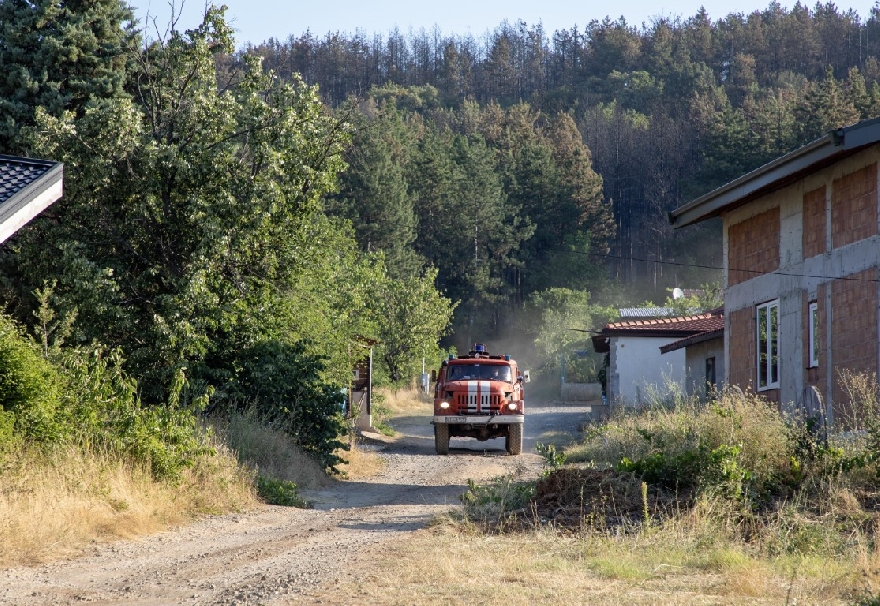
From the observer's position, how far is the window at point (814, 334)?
60.6 feet

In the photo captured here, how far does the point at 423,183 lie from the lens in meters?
79.2

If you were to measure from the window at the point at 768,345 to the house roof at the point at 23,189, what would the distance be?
14.3 metres

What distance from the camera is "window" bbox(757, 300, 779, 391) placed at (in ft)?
67.1

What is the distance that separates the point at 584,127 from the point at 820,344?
86453 millimetres

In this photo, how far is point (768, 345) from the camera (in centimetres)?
2069

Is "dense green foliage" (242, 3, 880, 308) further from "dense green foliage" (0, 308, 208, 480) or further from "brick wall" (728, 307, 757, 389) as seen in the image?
"dense green foliage" (0, 308, 208, 480)

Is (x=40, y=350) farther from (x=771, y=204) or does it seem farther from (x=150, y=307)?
(x=771, y=204)

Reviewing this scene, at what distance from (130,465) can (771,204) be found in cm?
1382

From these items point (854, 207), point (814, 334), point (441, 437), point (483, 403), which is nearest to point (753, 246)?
point (814, 334)

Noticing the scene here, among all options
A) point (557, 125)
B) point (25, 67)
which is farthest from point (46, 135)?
point (557, 125)

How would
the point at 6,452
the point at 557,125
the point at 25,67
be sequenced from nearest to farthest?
1. the point at 6,452
2. the point at 25,67
3. the point at 557,125

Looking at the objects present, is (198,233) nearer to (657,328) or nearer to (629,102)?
(657,328)

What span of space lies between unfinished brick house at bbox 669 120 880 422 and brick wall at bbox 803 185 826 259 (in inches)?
0.7

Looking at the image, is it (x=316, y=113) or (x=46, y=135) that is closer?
(x=46, y=135)
